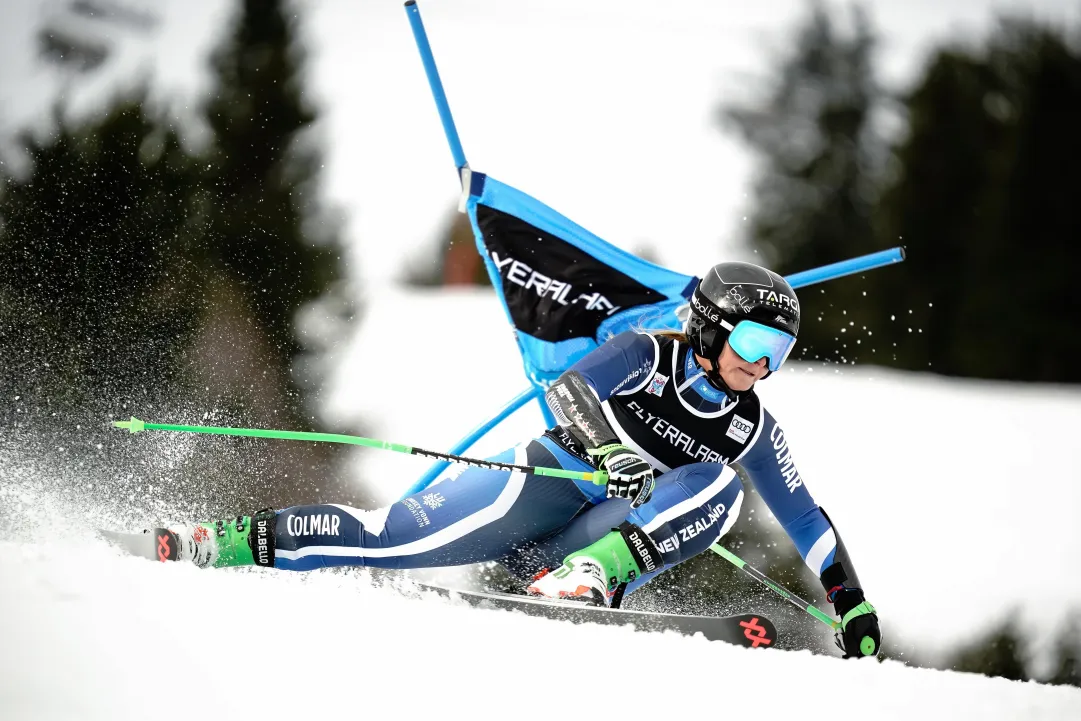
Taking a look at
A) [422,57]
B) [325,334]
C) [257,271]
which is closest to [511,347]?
[325,334]

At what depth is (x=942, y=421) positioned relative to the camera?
17359 mm

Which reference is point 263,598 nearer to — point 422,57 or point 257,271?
point 422,57

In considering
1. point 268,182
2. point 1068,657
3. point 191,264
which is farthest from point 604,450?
point 268,182

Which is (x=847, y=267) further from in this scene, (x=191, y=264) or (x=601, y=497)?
(x=191, y=264)

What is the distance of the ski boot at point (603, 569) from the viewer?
3119mm

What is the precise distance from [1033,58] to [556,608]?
22777 millimetres

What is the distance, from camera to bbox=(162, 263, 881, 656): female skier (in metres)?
3.31

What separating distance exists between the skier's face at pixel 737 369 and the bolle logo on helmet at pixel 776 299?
0.17m

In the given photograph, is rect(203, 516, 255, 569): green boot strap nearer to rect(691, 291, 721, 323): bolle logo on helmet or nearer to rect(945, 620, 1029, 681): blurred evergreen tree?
rect(691, 291, 721, 323): bolle logo on helmet

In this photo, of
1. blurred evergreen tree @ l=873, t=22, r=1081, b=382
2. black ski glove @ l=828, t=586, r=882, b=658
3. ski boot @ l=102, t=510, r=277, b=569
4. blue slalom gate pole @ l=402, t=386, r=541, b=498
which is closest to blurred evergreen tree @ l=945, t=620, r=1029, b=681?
blurred evergreen tree @ l=873, t=22, r=1081, b=382

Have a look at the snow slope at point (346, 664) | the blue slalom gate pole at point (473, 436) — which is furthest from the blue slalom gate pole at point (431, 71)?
the snow slope at point (346, 664)

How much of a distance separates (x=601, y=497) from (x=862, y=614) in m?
0.92

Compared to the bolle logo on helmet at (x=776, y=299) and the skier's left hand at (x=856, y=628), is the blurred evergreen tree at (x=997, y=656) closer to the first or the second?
the skier's left hand at (x=856, y=628)

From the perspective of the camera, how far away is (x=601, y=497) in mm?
3666
